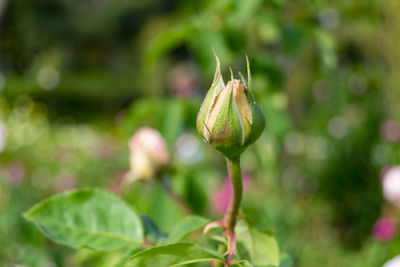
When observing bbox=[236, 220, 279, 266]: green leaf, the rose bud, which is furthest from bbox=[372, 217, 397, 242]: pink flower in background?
bbox=[236, 220, 279, 266]: green leaf

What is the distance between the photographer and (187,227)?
0.29 metres

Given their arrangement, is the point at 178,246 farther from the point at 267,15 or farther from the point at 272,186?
the point at 272,186

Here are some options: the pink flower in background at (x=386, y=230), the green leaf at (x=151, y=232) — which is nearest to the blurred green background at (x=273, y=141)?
the pink flower in background at (x=386, y=230)

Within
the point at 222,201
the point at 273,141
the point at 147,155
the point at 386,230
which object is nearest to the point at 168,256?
the point at 147,155

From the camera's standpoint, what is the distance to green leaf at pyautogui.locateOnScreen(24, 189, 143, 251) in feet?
0.99

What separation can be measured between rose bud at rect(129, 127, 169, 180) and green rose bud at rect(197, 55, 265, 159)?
0.42 m

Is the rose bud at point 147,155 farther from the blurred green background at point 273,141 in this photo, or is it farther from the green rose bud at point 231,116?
the green rose bud at point 231,116

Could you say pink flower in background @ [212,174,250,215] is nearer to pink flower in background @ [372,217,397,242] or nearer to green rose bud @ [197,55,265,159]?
pink flower in background @ [372,217,397,242]

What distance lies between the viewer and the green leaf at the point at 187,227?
0.28 m

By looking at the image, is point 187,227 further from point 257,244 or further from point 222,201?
point 222,201

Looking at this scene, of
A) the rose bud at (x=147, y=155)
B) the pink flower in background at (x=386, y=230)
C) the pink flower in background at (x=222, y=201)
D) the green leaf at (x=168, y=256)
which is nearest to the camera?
the green leaf at (x=168, y=256)

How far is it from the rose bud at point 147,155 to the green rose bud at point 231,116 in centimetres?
42

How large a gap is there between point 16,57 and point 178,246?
37.1 feet

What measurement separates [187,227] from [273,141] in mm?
616
